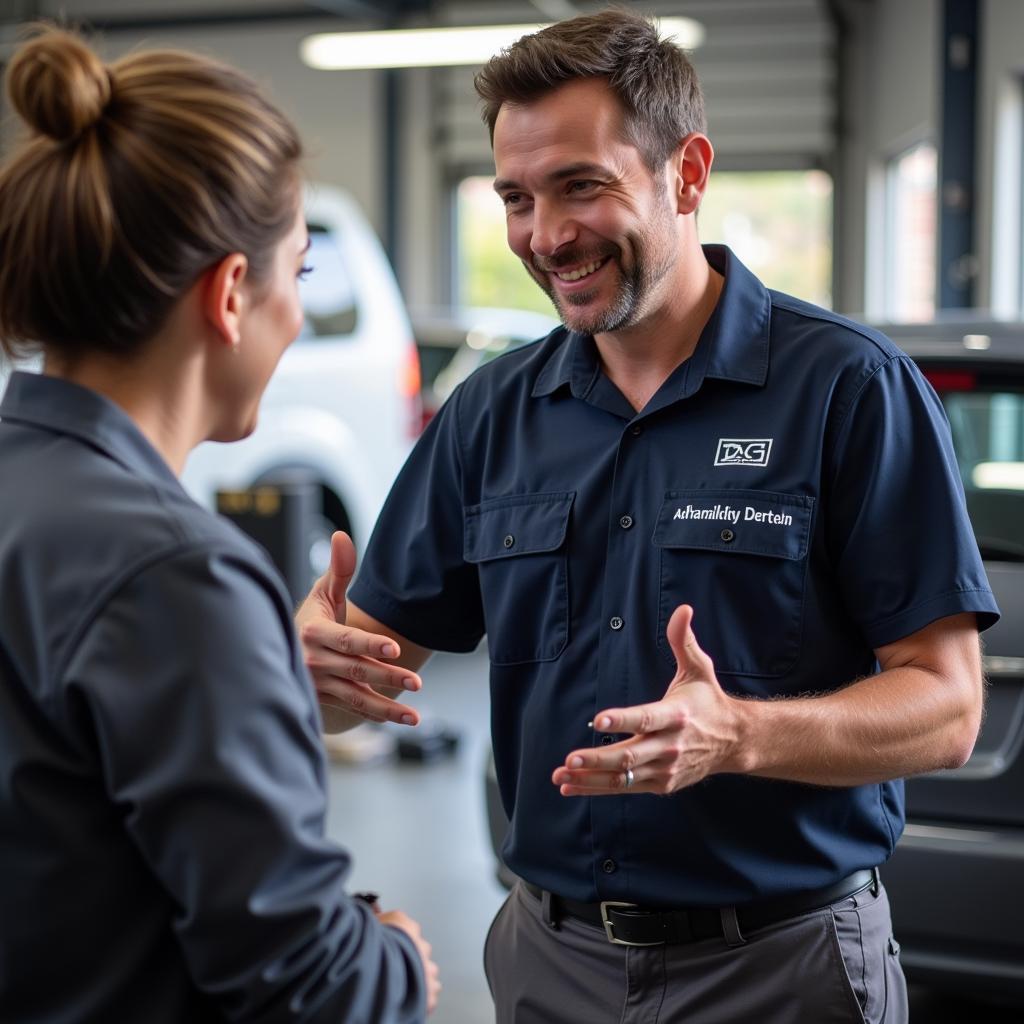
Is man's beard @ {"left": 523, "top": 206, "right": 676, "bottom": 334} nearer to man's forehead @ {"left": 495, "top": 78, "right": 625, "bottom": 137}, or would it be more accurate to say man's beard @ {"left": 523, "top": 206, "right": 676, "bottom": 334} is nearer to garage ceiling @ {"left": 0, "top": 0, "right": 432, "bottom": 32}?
man's forehead @ {"left": 495, "top": 78, "right": 625, "bottom": 137}

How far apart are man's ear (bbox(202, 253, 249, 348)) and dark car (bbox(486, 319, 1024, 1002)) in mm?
1814

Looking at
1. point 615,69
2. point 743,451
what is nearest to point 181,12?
point 615,69

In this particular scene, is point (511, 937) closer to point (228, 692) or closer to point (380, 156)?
point (228, 692)

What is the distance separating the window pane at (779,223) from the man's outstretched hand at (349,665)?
10.9 meters

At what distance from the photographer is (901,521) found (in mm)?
1627

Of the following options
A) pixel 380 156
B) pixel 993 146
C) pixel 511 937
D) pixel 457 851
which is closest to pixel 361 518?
pixel 457 851

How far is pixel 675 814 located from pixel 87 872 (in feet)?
2.60

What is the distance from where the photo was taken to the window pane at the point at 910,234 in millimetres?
10203

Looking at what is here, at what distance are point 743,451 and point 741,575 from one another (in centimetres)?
15

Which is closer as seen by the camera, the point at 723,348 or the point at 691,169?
the point at 723,348

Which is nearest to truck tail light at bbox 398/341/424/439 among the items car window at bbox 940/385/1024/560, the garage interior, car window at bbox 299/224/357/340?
car window at bbox 299/224/357/340

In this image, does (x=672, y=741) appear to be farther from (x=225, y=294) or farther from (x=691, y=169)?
(x=691, y=169)

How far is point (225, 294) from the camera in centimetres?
113

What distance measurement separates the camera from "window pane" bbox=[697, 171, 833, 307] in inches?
483
